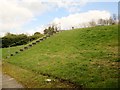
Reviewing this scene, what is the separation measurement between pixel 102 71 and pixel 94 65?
1.99 metres

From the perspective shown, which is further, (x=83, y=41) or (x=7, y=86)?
(x=83, y=41)

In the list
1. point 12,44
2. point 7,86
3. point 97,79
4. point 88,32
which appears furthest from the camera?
point 12,44

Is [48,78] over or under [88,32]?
under

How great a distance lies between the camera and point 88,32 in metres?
32.4

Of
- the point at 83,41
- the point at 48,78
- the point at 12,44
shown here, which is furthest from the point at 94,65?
the point at 12,44

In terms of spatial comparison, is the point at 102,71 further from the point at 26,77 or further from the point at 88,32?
the point at 88,32

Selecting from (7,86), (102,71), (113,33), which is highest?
(113,33)

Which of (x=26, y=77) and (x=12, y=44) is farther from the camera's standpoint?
(x=12, y=44)

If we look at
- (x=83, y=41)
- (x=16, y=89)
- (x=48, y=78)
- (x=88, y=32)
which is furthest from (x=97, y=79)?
(x=88, y=32)

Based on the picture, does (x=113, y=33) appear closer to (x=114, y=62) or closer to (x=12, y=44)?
(x=114, y=62)

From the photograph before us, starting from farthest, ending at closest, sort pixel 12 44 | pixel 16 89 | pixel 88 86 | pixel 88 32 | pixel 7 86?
1. pixel 12 44
2. pixel 88 32
3. pixel 7 86
4. pixel 16 89
5. pixel 88 86

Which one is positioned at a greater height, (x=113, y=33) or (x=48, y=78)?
(x=113, y=33)

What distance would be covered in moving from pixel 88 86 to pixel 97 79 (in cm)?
115

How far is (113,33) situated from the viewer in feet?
92.3
